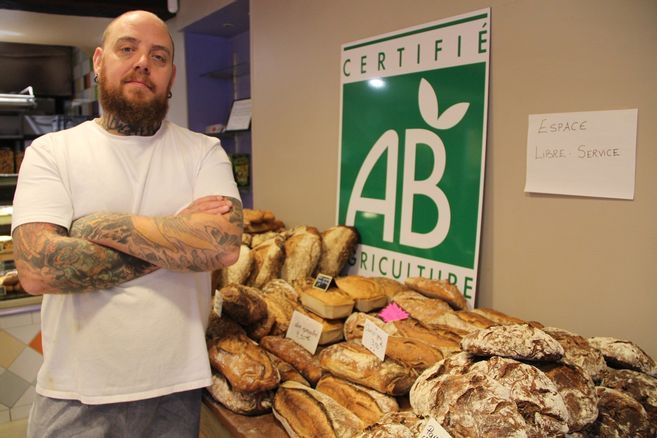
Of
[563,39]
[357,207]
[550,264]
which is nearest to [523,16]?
[563,39]

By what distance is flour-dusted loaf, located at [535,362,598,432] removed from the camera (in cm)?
105

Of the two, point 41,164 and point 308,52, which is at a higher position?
point 308,52

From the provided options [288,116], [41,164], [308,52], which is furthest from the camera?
[288,116]

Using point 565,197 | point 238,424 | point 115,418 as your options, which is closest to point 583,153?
point 565,197

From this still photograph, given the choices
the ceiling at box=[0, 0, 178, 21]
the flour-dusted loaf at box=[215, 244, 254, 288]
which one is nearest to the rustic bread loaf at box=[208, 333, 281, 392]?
the flour-dusted loaf at box=[215, 244, 254, 288]

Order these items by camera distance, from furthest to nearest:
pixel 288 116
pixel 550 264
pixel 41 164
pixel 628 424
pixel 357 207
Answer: pixel 288 116 < pixel 357 207 < pixel 550 264 < pixel 41 164 < pixel 628 424

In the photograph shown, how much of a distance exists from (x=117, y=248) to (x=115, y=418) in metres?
0.49

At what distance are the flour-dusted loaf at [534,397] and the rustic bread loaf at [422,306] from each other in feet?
2.30

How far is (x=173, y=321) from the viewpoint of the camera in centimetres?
147

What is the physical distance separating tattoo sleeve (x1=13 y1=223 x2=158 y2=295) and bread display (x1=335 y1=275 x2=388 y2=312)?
0.91 metres

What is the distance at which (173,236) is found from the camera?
55.2 inches

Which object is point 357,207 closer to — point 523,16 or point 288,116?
point 288,116

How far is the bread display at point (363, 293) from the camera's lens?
195 cm

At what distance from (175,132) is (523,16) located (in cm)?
123
